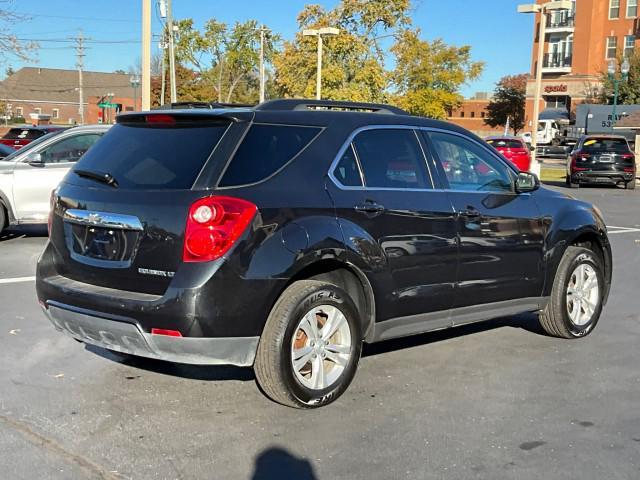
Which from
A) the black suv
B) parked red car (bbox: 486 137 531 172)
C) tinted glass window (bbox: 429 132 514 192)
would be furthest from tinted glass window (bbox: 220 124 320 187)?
parked red car (bbox: 486 137 531 172)

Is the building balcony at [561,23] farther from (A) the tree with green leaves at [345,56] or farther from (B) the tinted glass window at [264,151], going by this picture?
(B) the tinted glass window at [264,151]

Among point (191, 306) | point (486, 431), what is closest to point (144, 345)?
point (191, 306)

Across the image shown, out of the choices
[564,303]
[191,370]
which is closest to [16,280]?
[191,370]

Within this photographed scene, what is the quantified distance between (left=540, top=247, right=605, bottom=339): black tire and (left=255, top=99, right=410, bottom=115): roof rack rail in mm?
1904

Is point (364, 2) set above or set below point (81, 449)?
above

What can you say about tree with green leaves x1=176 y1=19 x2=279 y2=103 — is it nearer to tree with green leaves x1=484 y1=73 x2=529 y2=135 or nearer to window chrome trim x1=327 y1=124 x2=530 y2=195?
tree with green leaves x1=484 y1=73 x2=529 y2=135

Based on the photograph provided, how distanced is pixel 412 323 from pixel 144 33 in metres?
12.6

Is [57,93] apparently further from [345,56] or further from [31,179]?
[31,179]

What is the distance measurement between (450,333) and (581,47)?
6433cm

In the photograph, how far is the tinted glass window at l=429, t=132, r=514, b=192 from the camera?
5539mm

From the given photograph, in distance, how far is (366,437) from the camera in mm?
4230

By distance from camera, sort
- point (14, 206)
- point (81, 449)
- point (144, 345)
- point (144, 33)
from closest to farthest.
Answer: point (81, 449) < point (144, 345) < point (14, 206) < point (144, 33)

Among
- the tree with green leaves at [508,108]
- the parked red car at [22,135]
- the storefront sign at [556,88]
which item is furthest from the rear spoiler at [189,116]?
the tree with green leaves at [508,108]

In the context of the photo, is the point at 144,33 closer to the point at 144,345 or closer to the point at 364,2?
the point at 144,345
